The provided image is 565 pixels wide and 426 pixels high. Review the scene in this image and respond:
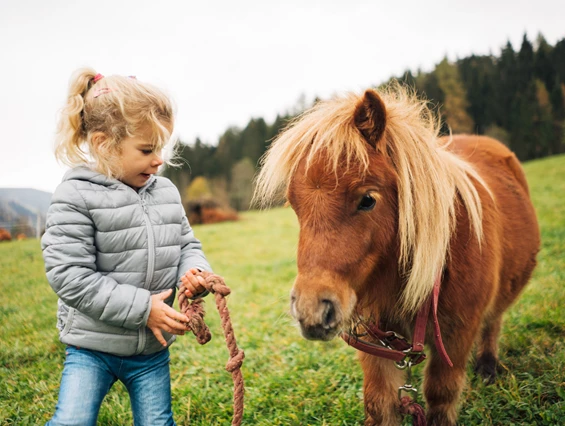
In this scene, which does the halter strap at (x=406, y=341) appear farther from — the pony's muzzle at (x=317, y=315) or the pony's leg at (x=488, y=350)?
the pony's leg at (x=488, y=350)

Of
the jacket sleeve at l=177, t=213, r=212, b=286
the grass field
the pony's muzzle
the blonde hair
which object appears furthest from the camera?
the grass field

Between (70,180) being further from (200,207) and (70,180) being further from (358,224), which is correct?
(200,207)

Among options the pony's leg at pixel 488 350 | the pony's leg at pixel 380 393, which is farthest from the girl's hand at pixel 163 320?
the pony's leg at pixel 488 350

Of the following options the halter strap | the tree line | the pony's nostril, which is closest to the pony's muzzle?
the pony's nostril

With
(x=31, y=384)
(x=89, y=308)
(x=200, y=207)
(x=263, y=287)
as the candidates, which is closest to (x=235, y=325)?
(x=263, y=287)

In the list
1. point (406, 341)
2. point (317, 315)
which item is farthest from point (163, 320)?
point (406, 341)

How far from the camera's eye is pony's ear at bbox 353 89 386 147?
171 centimetres

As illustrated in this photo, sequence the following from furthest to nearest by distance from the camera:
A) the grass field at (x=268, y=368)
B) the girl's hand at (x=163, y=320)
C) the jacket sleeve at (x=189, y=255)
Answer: the grass field at (x=268, y=368) < the jacket sleeve at (x=189, y=255) < the girl's hand at (x=163, y=320)

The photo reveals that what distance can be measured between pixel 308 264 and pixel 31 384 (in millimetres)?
2737

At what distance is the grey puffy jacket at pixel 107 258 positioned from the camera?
1667mm

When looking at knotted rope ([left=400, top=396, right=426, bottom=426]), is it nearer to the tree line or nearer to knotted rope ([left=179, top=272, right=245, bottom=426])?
knotted rope ([left=179, top=272, right=245, bottom=426])

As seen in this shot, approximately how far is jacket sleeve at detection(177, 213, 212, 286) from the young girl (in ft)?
0.14

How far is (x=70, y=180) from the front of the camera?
5.84ft

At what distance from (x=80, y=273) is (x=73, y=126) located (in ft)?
2.39
